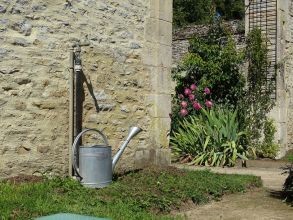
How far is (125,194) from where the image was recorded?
5.43 meters

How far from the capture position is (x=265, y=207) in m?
5.56

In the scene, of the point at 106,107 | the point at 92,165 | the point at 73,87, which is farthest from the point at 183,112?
the point at 92,165

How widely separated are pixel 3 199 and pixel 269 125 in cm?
776

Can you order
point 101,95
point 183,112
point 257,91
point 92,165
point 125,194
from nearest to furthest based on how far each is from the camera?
1. point 125,194
2. point 92,165
3. point 101,95
4. point 183,112
5. point 257,91

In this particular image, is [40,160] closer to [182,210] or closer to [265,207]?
[182,210]

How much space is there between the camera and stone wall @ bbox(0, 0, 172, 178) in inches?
227

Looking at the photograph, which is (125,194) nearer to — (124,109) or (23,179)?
(23,179)

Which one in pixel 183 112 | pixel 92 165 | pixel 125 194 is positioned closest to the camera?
pixel 125 194

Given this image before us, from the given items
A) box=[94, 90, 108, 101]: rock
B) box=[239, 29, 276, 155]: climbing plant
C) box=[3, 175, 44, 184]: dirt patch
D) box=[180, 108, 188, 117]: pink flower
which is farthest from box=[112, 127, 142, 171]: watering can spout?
box=[239, 29, 276, 155]: climbing plant

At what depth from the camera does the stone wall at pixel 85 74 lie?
18.9 feet

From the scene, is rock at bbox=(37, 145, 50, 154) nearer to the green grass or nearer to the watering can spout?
the green grass

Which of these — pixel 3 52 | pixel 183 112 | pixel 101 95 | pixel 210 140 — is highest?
pixel 3 52

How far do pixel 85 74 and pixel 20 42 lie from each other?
3.47 ft

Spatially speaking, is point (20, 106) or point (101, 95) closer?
point (20, 106)
